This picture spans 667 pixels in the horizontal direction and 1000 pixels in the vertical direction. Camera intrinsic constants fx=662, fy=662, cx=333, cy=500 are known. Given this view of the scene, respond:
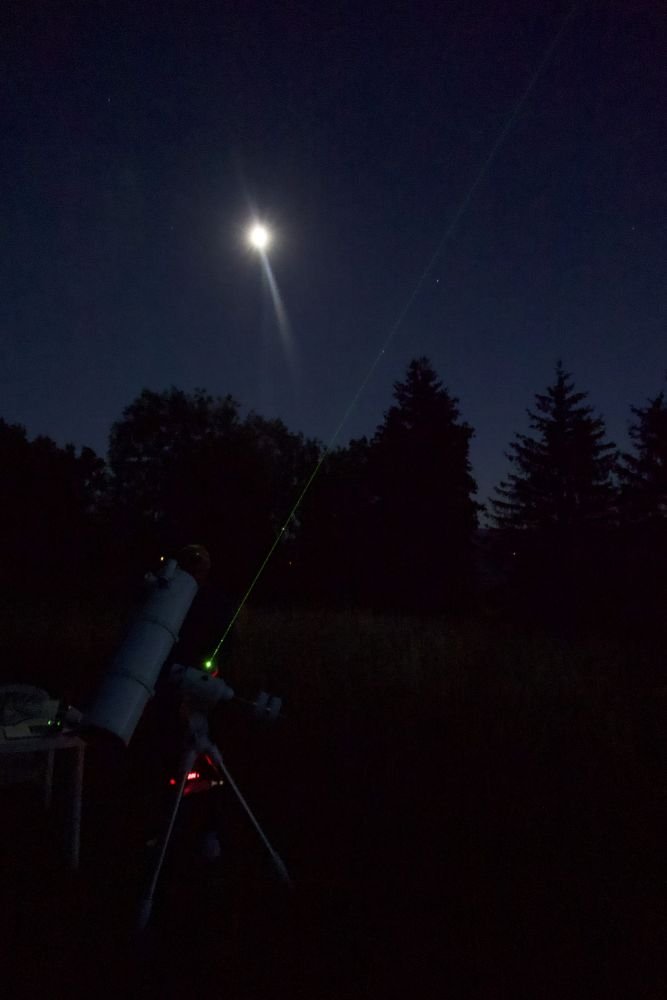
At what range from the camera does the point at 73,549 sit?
22.5 meters

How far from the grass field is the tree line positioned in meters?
13.8

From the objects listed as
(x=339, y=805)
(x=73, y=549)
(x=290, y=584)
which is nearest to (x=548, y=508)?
(x=290, y=584)

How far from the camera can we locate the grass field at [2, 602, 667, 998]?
2838 millimetres

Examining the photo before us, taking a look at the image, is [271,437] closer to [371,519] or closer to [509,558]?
[371,519]

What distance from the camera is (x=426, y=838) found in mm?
4070

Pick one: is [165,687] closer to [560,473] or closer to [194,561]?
[194,561]

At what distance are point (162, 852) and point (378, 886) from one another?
1.24 metres

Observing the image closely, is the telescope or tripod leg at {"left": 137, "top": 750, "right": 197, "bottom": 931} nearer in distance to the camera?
the telescope

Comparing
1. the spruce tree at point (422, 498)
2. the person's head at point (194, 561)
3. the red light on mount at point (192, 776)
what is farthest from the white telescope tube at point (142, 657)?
the spruce tree at point (422, 498)

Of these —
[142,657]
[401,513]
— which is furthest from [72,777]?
[401,513]

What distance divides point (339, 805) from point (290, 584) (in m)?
21.6

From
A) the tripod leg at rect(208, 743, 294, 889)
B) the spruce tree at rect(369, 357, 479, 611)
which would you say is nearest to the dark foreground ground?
the tripod leg at rect(208, 743, 294, 889)

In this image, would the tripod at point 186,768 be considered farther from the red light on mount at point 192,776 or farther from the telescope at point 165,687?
the red light on mount at point 192,776

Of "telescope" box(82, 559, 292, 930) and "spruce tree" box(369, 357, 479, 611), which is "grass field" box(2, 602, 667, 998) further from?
"spruce tree" box(369, 357, 479, 611)
